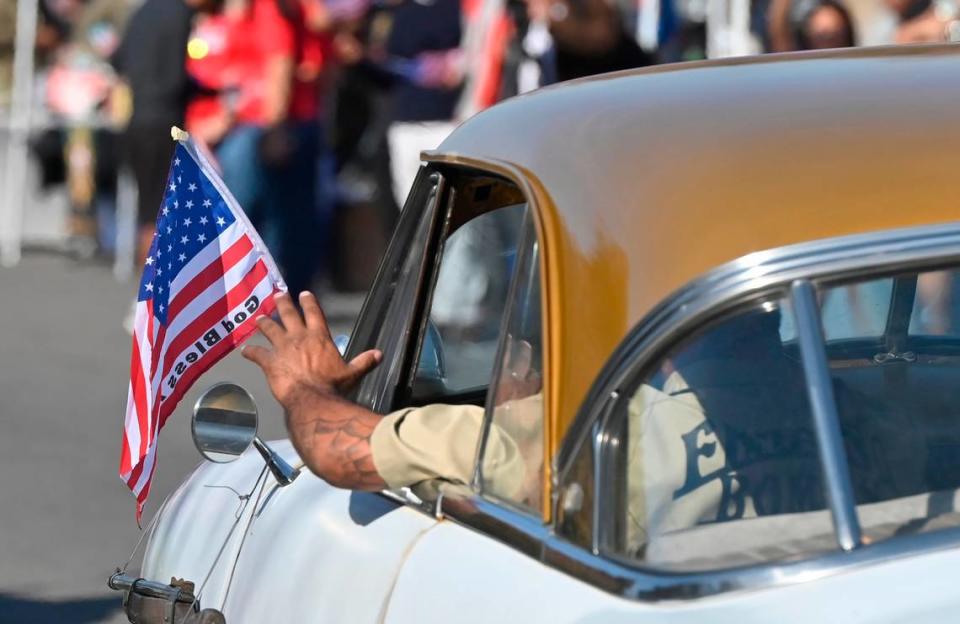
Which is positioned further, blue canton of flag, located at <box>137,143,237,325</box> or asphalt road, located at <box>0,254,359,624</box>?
asphalt road, located at <box>0,254,359,624</box>

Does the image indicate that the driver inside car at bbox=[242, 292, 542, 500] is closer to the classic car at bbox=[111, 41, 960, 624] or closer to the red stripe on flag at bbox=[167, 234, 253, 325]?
the classic car at bbox=[111, 41, 960, 624]

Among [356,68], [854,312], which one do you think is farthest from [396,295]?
[356,68]

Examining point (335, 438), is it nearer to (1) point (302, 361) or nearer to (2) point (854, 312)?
(1) point (302, 361)

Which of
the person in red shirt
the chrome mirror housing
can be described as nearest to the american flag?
the chrome mirror housing

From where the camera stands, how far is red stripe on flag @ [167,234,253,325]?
346 cm

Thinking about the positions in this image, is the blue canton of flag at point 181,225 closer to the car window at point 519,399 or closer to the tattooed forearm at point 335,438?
the tattooed forearm at point 335,438

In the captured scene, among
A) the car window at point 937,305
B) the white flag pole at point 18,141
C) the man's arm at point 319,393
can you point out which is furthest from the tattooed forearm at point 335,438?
the white flag pole at point 18,141

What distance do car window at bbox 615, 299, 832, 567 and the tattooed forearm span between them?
0.54 metres

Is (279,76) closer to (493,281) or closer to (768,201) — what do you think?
(493,281)

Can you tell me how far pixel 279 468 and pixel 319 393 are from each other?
31 centimetres

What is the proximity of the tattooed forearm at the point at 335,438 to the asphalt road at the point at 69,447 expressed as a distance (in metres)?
3.08

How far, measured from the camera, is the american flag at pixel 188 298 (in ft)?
11.4

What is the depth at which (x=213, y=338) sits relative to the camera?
3518 mm

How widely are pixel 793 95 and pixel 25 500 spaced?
538 cm
